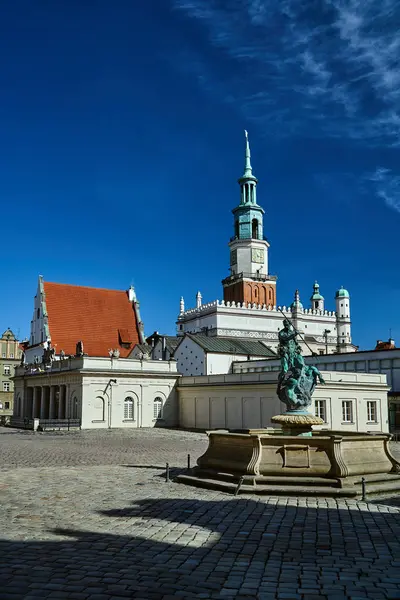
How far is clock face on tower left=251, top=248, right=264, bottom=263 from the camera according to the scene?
245 ft

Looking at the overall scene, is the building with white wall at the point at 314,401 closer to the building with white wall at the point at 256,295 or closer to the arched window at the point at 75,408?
the arched window at the point at 75,408

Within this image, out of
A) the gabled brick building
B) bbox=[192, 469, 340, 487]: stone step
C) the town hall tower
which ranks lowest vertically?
bbox=[192, 469, 340, 487]: stone step

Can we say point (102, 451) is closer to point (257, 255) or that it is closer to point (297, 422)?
point (297, 422)

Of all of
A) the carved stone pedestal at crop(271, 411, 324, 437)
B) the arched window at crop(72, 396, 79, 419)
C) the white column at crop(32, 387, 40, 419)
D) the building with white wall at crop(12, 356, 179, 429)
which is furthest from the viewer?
the white column at crop(32, 387, 40, 419)

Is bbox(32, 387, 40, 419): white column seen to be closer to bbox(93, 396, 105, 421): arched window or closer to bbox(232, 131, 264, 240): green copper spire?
bbox(93, 396, 105, 421): arched window

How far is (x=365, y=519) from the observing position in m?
10.9

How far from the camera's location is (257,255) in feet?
246

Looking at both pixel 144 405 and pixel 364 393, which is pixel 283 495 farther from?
pixel 144 405

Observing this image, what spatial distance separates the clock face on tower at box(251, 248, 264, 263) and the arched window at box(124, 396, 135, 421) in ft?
109

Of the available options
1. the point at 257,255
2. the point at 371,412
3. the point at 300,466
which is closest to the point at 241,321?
the point at 257,255

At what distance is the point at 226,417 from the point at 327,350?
117ft

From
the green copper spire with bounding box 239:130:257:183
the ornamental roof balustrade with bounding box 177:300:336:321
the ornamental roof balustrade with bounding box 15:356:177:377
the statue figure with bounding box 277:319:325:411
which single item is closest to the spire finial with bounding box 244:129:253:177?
the green copper spire with bounding box 239:130:257:183

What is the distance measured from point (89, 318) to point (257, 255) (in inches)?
942

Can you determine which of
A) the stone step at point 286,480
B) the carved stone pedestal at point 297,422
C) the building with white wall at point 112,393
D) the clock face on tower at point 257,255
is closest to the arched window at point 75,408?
the building with white wall at point 112,393
